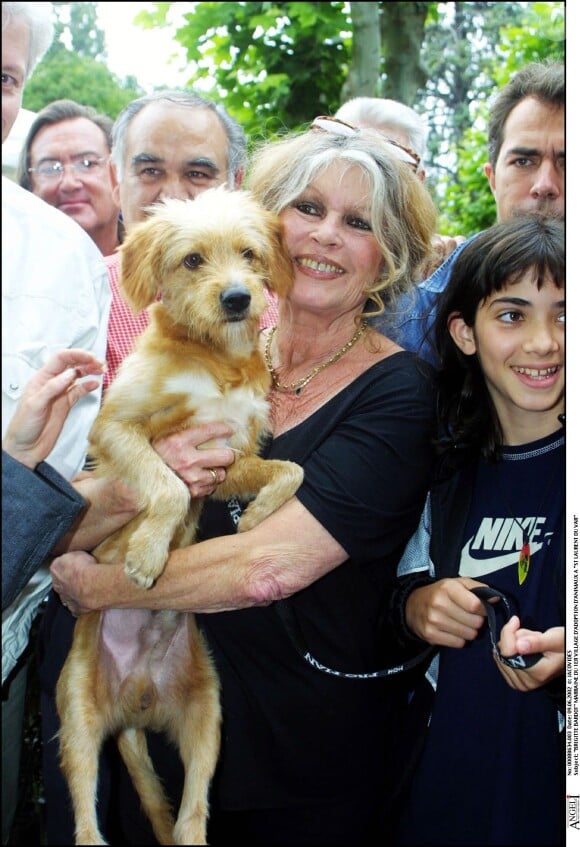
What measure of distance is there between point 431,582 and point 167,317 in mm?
852

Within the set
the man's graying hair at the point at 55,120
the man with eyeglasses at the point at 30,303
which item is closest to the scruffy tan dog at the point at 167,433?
the man with eyeglasses at the point at 30,303

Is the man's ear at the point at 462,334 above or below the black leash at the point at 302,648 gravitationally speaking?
above

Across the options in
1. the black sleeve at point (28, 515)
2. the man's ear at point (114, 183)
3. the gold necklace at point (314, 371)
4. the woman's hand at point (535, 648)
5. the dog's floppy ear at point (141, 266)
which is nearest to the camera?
the black sleeve at point (28, 515)

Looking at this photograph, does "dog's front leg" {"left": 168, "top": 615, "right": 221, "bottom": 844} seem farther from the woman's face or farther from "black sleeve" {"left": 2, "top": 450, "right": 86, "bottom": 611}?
the woman's face

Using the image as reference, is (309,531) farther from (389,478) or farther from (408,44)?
(408,44)

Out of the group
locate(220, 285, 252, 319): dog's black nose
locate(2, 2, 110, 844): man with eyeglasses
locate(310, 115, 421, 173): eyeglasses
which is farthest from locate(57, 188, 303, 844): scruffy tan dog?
locate(310, 115, 421, 173): eyeglasses

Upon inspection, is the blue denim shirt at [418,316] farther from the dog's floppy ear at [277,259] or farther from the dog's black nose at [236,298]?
the dog's black nose at [236,298]

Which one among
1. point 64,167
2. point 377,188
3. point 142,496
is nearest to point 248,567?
point 142,496

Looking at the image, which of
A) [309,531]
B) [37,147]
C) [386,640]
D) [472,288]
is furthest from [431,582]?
[37,147]

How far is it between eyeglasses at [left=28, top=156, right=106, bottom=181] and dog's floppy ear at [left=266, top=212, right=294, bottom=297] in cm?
70

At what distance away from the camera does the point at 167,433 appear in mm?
1938

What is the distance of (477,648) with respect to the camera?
1.89 metres

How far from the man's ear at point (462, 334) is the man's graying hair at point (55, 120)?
3.45 ft

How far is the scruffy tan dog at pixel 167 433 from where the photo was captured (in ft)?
5.91
